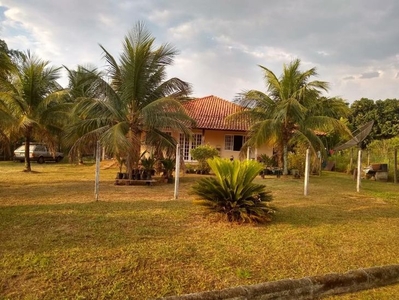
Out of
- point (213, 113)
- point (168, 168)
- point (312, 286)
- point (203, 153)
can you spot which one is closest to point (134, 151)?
point (168, 168)

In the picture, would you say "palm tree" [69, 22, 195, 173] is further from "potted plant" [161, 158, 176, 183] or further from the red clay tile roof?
the red clay tile roof

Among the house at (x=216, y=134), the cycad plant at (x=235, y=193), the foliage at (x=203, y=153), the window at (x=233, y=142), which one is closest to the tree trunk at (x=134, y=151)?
the foliage at (x=203, y=153)

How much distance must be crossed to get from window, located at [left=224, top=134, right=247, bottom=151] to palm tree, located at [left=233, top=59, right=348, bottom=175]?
13.4 ft

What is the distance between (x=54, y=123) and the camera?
53.3 feet

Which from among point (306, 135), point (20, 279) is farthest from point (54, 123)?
point (20, 279)

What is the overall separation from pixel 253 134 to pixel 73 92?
12.2m

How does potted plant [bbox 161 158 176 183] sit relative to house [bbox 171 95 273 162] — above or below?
below

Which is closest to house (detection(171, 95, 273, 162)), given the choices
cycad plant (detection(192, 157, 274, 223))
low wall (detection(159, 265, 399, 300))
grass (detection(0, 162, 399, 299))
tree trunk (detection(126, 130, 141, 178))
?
tree trunk (detection(126, 130, 141, 178))

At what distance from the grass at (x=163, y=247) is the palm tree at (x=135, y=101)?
417cm

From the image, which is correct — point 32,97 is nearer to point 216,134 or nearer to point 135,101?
point 135,101

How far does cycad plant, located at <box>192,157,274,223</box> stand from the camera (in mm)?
6223

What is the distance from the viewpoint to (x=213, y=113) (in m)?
21.6

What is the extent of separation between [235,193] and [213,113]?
15672 mm

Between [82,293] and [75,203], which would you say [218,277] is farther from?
[75,203]
